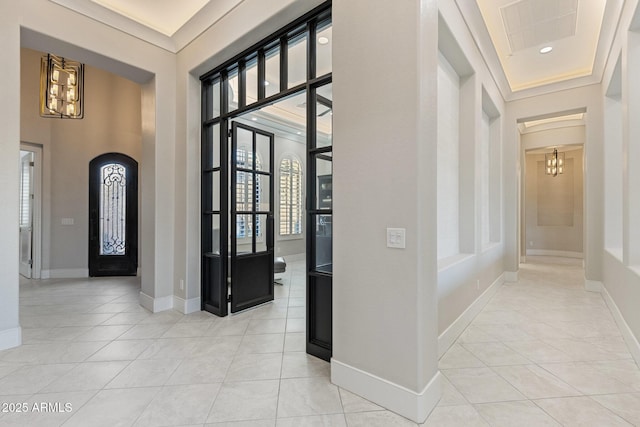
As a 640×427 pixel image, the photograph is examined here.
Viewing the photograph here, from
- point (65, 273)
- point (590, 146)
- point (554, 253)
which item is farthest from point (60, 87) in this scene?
point (554, 253)

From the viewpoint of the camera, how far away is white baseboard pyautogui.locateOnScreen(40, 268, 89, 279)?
557cm

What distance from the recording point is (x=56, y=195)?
18.6 feet

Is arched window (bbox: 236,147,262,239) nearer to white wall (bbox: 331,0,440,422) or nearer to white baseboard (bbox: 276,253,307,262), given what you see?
white wall (bbox: 331,0,440,422)

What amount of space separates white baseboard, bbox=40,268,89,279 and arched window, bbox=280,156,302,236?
13.5 feet

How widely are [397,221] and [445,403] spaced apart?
1.24 meters

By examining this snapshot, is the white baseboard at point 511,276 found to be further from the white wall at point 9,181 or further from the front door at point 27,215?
the front door at point 27,215

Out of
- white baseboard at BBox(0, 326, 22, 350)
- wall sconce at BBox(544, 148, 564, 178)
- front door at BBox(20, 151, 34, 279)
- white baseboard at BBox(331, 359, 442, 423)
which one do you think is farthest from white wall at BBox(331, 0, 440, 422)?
wall sconce at BBox(544, 148, 564, 178)

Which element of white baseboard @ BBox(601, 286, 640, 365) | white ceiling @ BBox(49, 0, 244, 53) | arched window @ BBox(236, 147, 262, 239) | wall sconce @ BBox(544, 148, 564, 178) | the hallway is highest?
white ceiling @ BBox(49, 0, 244, 53)

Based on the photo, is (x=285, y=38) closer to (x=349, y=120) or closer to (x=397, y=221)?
(x=349, y=120)

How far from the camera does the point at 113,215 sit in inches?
237

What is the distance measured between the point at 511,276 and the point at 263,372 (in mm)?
5064

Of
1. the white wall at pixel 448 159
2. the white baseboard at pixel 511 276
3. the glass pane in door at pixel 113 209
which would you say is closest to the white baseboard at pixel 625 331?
the white baseboard at pixel 511 276

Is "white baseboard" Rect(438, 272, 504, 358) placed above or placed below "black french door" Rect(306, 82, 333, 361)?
below

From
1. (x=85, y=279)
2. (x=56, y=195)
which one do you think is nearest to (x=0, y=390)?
(x=85, y=279)
